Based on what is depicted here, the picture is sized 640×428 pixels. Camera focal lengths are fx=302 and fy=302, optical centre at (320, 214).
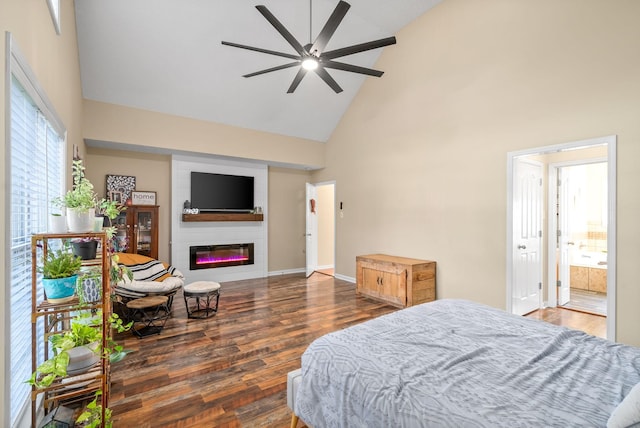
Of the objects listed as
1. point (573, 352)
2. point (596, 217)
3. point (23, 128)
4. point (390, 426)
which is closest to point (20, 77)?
point (23, 128)

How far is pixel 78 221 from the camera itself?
1.81 meters

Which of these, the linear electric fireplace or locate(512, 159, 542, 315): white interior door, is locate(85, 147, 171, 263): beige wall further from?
locate(512, 159, 542, 315): white interior door

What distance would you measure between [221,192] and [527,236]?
5285 mm

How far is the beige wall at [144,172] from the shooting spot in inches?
201

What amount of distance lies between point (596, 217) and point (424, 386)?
6657 mm

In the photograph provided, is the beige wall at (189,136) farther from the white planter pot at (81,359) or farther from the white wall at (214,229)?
the white planter pot at (81,359)

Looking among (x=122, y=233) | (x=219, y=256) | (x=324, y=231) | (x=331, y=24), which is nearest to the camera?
(x=331, y=24)

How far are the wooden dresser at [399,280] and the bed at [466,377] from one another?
7.55 ft

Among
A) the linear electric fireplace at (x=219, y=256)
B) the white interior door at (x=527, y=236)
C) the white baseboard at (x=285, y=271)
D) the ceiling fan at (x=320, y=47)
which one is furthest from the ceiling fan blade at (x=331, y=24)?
the white baseboard at (x=285, y=271)

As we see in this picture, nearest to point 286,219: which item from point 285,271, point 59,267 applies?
point 285,271

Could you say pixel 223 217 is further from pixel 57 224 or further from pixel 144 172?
pixel 57 224

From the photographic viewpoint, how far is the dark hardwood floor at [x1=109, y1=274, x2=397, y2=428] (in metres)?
2.07

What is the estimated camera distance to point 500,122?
3852mm

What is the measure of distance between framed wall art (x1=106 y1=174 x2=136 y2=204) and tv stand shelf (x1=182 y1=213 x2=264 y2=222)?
97 cm
